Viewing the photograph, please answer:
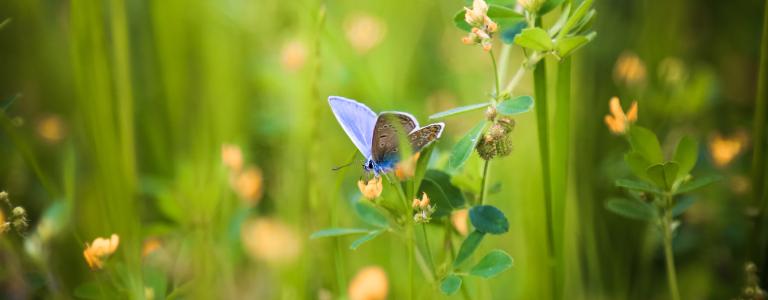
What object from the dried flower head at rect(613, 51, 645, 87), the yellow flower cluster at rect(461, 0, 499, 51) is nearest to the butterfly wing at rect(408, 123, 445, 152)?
the yellow flower cluster at rect(461, 0, 499, 51)

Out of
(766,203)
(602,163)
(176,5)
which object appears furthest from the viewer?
(176,5)

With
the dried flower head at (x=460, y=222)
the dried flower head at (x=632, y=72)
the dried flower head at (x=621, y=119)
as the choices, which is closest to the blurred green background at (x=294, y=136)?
the dried flower head at (x=632, y=72)

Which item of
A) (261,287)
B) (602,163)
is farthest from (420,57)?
(261,287)

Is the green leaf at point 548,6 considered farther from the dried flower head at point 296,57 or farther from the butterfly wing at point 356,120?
the dried flower head at point 296,57

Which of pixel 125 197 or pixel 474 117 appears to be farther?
pixel 474 117

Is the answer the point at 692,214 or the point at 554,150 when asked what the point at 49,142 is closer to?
the point at 554,150

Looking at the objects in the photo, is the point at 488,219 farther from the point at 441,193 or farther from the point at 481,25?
the point at 481,25

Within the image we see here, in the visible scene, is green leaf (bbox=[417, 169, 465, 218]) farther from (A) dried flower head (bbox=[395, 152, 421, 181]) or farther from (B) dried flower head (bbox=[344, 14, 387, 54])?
(B) dried flower head (bbox=[344, 14, 387, 54])
